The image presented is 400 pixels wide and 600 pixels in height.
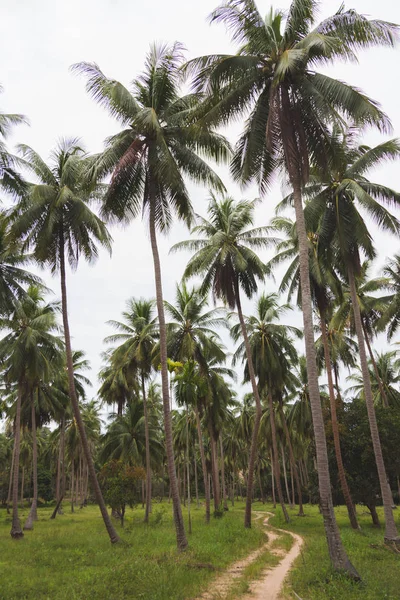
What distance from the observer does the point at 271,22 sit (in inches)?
490

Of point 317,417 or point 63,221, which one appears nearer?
point 317,417

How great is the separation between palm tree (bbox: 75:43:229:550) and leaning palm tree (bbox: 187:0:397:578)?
1956 millimetres

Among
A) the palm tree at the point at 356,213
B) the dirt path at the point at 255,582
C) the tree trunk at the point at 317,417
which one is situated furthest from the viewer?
the palm tree at the point at 356,213

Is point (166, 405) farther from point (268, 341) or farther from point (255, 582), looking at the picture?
point (268, 341)

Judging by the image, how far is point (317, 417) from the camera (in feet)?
35.9

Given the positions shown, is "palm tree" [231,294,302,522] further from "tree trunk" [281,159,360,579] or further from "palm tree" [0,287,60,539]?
"tree trunk" [281,159,360,579]

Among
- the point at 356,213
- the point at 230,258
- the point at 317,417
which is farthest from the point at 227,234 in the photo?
the point at 317,417

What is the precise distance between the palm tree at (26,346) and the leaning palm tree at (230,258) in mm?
7946

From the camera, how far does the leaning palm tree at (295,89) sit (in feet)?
37.3

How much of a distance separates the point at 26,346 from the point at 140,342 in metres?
7.99

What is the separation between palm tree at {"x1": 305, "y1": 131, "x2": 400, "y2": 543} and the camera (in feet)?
52.6

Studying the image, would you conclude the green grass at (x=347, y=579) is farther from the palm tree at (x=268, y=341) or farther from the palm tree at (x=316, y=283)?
the palm tree at (x=268, y=341)

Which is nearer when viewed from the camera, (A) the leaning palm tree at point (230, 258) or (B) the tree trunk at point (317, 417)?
(B) the tree trunk at point (317, 417)

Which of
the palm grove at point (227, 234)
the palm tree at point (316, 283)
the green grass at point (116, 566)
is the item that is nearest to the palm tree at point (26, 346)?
the palm grove at point (227, 234)
